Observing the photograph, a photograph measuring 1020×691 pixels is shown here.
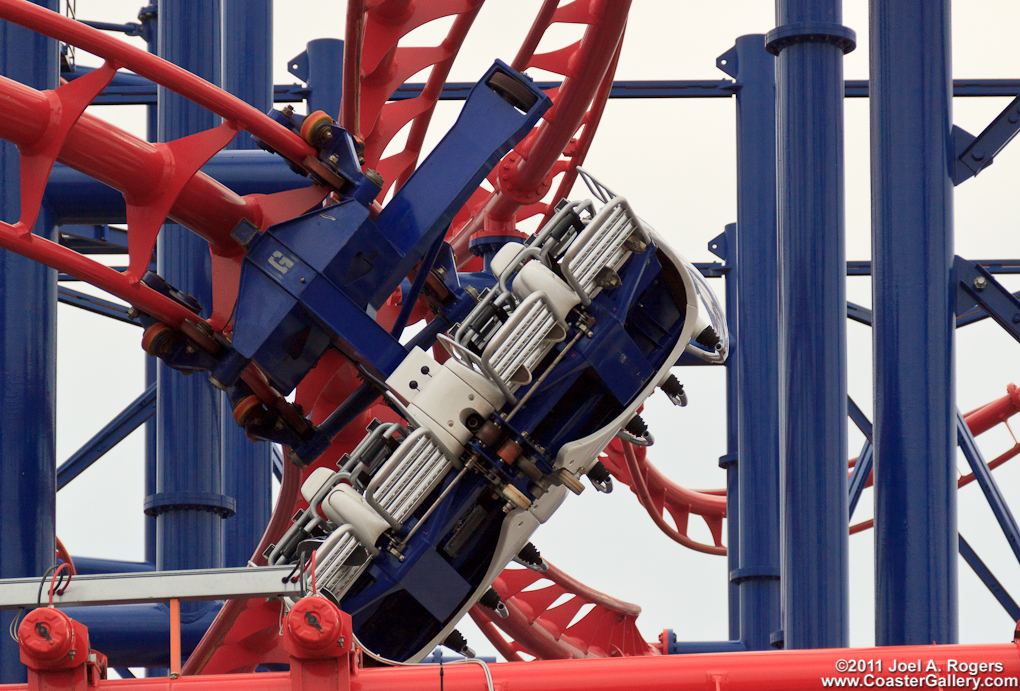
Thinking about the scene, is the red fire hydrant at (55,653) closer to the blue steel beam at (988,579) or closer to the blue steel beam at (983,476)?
the blue steel beam at (983,476)

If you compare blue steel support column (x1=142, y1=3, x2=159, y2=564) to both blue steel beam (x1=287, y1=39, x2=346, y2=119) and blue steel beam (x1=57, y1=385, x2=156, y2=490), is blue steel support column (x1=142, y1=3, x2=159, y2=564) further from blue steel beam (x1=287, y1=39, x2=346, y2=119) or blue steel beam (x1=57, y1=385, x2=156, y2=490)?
blue steel beam (x1=287, y1=39, x2=346, y2=119)

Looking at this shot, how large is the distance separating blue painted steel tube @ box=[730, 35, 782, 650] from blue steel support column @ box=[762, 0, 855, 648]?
456 centimetres

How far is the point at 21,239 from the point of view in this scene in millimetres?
6449

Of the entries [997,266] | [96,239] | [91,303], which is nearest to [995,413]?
[997,266]

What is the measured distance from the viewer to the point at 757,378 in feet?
42.3

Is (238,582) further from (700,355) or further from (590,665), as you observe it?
(700,355)

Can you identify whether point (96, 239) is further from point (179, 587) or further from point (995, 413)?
point (179, 587)

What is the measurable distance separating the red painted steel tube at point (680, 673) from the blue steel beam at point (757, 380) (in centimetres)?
855

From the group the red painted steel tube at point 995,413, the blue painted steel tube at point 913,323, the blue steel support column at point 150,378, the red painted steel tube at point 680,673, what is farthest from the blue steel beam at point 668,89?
the red painted steel tube at point 680,673

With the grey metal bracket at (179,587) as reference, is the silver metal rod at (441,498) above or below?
above

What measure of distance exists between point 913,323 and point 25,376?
4438 mm

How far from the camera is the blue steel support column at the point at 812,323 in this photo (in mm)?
7566

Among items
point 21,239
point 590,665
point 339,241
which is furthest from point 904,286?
point 21,239

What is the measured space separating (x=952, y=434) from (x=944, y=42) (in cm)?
Answer: 170
